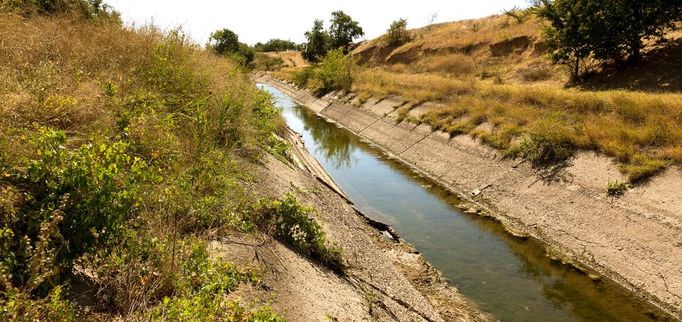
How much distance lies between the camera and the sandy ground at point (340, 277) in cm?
479

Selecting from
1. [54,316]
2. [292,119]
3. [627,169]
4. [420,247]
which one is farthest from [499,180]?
[292,119]

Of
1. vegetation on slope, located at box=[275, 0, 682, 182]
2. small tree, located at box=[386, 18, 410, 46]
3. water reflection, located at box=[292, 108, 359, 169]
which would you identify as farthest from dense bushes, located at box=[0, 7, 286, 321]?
small tree, located at box=[386, 18, 410, 46]

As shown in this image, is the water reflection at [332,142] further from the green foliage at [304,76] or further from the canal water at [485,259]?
the green foliage at [304,76]

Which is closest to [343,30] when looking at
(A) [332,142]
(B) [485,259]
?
(A) [332,142]

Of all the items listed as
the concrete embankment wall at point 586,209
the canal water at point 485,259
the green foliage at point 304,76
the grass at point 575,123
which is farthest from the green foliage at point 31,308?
the green foliage at point 304,76

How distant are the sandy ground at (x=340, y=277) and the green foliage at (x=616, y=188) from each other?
4.87m

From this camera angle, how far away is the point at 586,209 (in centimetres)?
1016

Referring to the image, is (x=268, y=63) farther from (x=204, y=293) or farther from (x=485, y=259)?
(x=204, y=293)

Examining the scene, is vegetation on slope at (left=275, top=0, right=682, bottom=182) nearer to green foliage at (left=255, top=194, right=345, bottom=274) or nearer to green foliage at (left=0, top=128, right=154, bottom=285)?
green foliage at (left=255, top=194, right=345, bottom=274)

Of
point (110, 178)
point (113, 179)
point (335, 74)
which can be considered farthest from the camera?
point (335, 74)

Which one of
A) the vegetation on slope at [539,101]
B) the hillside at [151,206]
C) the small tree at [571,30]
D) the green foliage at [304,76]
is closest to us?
the hillside at [151,206]

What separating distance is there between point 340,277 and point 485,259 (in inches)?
186

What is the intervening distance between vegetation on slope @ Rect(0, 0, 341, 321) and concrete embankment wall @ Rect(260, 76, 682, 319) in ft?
20.1

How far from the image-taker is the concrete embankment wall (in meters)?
8.20
